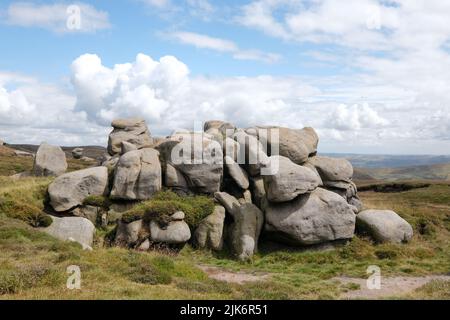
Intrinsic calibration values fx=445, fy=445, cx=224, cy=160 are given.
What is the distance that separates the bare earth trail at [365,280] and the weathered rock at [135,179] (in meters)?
9.57

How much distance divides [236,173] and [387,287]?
16753 mm

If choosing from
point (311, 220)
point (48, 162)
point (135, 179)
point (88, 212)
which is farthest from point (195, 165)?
point (48, 162)

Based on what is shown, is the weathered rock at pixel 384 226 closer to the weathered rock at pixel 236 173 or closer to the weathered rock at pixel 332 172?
the weathered rock at pixel 332 172

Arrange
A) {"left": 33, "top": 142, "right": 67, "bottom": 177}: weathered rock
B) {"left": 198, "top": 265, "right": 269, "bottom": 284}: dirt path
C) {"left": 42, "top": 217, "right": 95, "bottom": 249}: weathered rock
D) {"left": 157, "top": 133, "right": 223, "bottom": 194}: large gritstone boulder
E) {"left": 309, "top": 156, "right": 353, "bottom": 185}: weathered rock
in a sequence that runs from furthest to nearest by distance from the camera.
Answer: {"left": 33, "top": 142, "right": 67, "bottom": 177}: weathered rock
{"left": 309, "top": 156, "right": 353, "bottom": 185}: weathered rock
{"left": 157, "top": 133, "right": 223, "bottom": 194}: large gritstone boulder
{"left": 42, "top": 217, "right": 95, "bottom": 249}: weathered rock
{"left": 198, "top": 265, "right": 269, "bottom": 284}: dirt path

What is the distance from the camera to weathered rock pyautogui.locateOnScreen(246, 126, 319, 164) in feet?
136

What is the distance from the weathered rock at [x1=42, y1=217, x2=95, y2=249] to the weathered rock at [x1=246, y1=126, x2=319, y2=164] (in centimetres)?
1754

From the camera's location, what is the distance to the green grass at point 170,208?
110ft

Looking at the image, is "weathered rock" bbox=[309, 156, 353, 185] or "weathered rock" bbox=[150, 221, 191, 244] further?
"weathered rock" bbox=[309, 156, 353, 185]

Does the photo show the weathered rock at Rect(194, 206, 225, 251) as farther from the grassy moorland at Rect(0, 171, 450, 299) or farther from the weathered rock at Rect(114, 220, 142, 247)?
the weathered rock at Rect(114, 220, 142, 247)

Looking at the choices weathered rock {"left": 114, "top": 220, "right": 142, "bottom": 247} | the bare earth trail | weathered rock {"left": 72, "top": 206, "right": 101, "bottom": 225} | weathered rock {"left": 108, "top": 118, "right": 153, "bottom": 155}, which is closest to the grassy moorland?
the bare earth trail

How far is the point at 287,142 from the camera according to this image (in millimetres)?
41812
